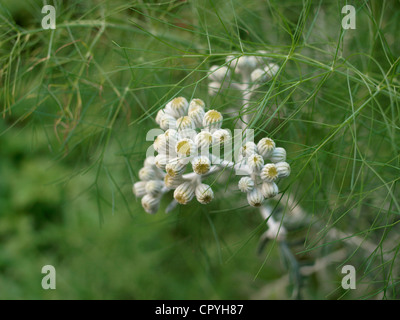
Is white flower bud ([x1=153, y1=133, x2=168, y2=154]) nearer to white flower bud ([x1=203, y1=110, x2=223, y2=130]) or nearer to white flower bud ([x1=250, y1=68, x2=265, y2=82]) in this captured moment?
white flower bud ([x1=203, y1=110, x2=223, y2=130])

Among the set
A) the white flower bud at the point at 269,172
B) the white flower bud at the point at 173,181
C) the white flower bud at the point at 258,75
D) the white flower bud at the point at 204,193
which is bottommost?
the white flower bud at the point at 204,193

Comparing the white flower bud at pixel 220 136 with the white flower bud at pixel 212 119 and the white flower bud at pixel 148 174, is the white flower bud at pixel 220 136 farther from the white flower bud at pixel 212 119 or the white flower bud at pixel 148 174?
the white flower bud at pixel 148 174

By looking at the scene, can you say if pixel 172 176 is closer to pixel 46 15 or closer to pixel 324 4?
pixel 46 15

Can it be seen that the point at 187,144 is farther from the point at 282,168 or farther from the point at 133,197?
the point at 133,197

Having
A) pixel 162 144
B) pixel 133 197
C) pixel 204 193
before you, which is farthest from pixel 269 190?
pixel 133 197

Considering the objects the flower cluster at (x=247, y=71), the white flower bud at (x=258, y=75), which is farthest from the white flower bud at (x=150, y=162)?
the white flower bud at (x=258, y=75)

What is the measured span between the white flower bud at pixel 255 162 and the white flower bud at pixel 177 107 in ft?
0.61

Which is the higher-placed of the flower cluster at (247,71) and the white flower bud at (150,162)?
the flower cluster at (247,71)

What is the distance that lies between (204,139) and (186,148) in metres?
0.04

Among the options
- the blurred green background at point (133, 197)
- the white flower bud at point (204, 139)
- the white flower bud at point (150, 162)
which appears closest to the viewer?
the white flower bud at point (204, 139)

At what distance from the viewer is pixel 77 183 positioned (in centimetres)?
233

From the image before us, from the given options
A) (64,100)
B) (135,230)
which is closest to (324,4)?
(64,100)

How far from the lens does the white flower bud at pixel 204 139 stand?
797mm

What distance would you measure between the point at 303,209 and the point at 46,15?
103cm
